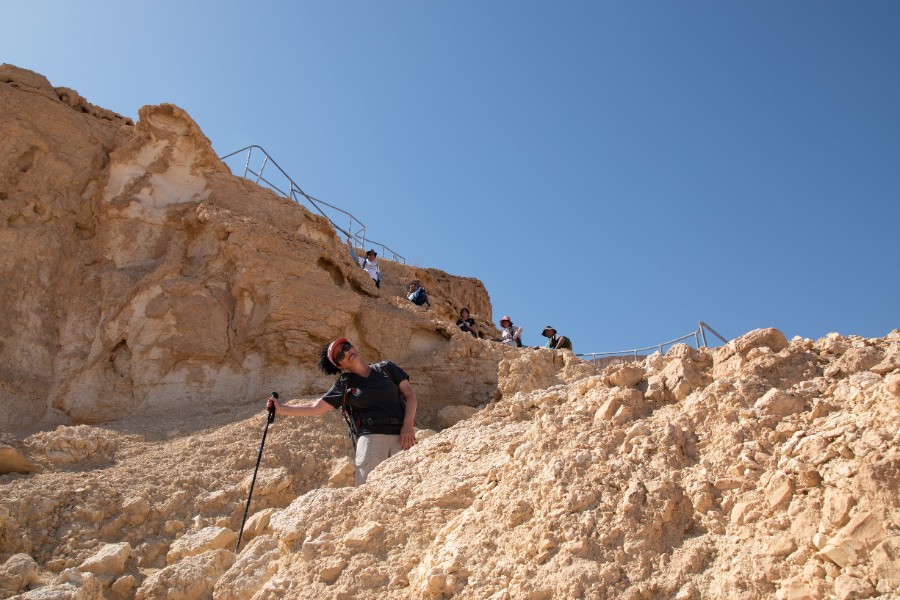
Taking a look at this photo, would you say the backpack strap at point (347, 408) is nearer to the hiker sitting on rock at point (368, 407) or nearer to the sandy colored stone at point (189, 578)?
the hiker sitting on rock at point (368, 407)

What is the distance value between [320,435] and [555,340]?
5.26 m

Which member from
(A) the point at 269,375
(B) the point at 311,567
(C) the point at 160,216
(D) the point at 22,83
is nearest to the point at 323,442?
(A) the point at 269,375

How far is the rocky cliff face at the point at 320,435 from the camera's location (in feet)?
11.1

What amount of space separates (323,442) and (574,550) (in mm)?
4820

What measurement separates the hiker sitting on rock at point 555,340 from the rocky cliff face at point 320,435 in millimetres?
1396

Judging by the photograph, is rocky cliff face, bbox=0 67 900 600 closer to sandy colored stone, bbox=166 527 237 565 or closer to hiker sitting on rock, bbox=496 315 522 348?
sandy colored stone, bbox=166 527 237 565

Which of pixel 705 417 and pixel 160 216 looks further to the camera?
pixel 160 216

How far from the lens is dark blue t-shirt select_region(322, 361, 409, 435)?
5.85 meters

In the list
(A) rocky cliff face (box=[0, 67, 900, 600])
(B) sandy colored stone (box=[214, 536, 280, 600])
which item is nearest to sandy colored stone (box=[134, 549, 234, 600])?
(A) rocky cliff face (box=[0, 67, 900, 600])

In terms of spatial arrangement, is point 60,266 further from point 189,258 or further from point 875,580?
point 875,580

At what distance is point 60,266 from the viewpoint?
437 inches

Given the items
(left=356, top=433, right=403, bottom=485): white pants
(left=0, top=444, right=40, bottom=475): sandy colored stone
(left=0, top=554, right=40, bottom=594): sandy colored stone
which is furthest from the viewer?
(left=0, top=444, right=40, bottom=475): sandy colored stone

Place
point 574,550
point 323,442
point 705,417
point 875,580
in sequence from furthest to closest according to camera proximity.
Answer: point 323,442
point 705,417
point 574,550
point 875,580

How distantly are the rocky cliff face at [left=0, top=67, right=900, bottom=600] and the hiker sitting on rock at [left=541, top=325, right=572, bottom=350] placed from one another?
1.40m
